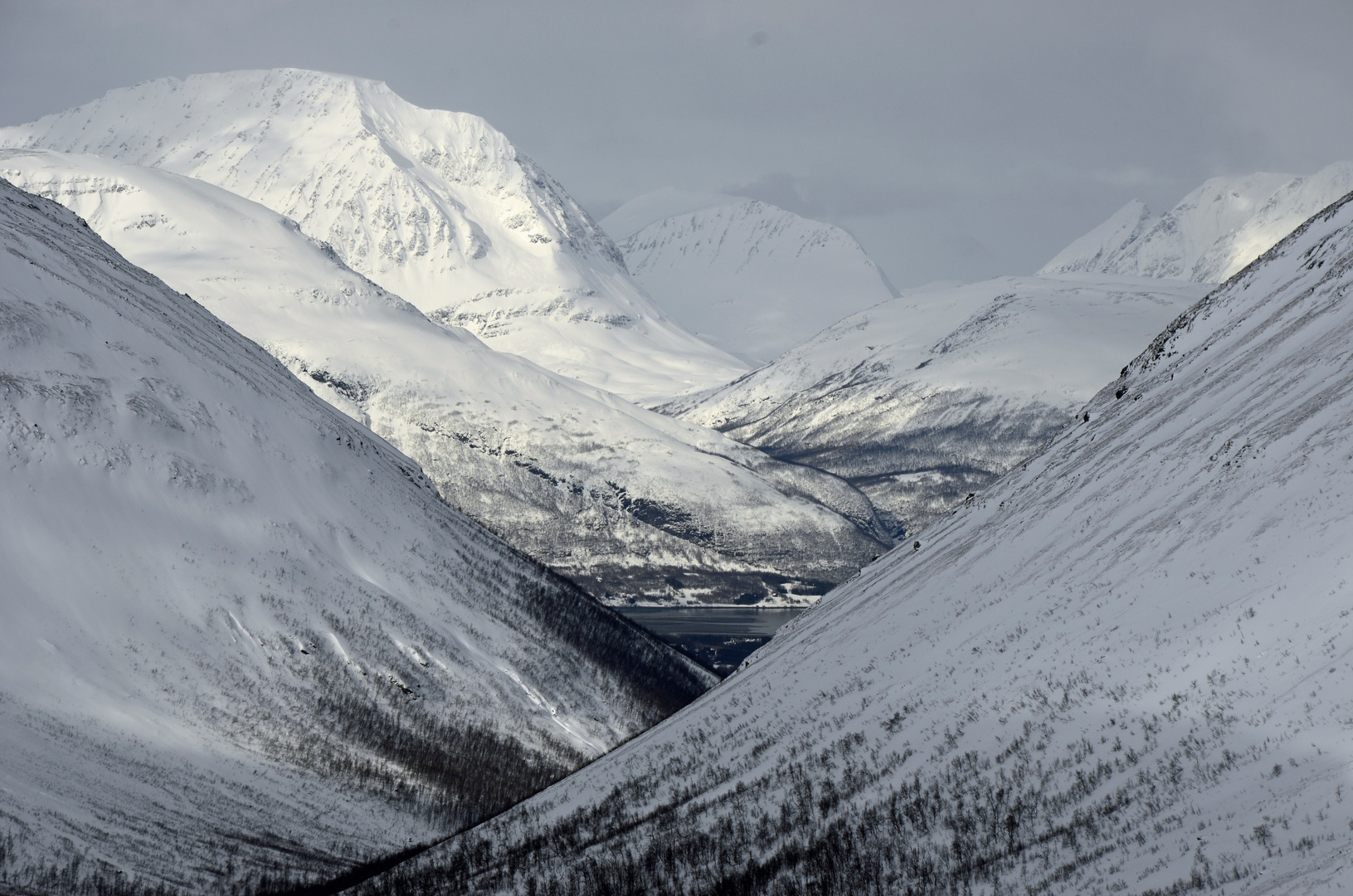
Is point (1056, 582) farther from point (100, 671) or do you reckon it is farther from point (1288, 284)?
point (100, 671)

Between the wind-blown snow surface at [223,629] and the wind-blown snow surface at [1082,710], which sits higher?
the wind-blown snow surface at [223,629]

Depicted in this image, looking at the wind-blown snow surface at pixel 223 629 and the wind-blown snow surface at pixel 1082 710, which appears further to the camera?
the wind-blown snow surface at pixel 223 629

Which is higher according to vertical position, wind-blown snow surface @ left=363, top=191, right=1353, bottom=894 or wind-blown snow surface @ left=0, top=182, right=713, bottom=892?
wind-blown snow surface @ left=0, top=182, right=713, bottom=892

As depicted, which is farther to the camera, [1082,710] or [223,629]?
[223,629]

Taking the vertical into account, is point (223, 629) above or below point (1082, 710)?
above
